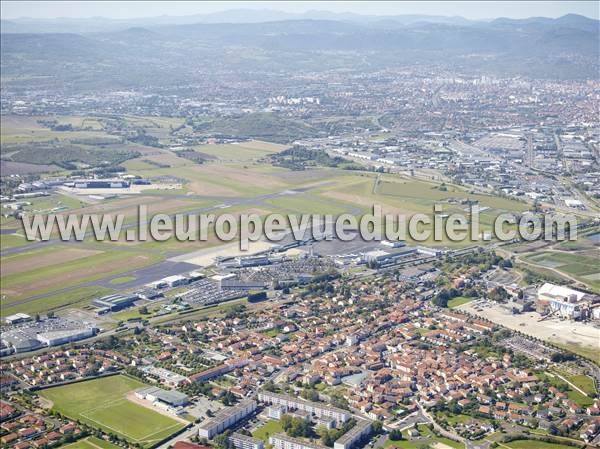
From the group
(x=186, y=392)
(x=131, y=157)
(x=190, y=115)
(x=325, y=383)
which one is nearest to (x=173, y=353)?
(x=186, y=392)

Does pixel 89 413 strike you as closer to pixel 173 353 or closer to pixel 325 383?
pixel 173 353

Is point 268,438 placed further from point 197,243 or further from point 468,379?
point 197,243

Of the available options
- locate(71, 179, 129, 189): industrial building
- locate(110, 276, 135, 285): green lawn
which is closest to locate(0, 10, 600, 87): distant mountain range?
locate(71, 179, 129, 189): industrial building

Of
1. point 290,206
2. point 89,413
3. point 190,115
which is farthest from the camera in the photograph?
point 190,115

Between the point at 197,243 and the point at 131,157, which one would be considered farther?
the point at 131,157

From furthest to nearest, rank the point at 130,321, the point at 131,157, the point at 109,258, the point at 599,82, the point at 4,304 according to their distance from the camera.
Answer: the point at 599,82, the point at 131,157, the point at 109,258, the point at 4,304, the point at 130,321

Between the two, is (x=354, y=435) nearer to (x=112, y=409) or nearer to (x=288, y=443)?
(x=288, y=443)
